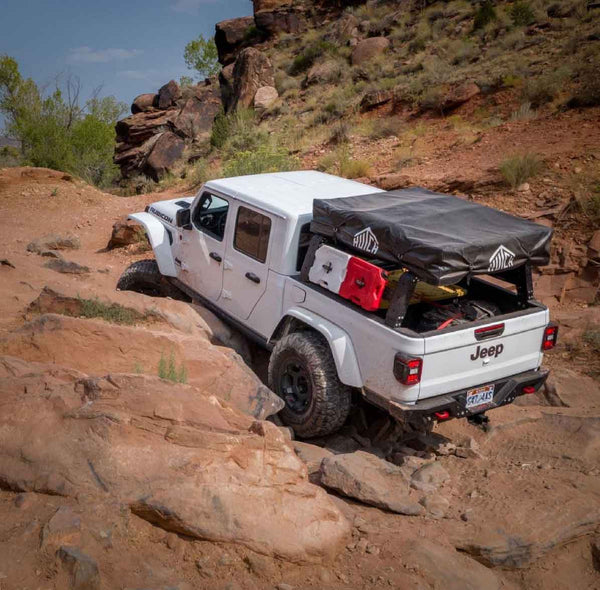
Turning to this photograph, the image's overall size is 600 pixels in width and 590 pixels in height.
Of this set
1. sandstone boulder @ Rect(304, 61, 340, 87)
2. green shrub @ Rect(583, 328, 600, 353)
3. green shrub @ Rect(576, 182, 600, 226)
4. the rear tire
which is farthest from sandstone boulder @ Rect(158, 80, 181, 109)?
green shrub @ Rect(583, 328, 600, 353)

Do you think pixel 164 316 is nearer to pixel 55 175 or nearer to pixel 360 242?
pixel 360 242

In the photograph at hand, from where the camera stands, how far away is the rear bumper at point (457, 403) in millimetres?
4422

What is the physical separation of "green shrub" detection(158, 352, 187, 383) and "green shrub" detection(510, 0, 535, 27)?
18.8m

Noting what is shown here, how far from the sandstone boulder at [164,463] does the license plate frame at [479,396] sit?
61.5 inches

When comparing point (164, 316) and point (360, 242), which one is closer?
point (360, 242)

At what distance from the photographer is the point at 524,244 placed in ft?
15.5

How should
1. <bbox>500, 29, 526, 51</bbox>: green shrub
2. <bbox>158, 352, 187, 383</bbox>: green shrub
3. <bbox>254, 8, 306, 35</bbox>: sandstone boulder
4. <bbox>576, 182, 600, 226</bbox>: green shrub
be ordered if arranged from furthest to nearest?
<bbox>254, 8, 306, 35</bbox>: sandstone boulder, <bbox>500, 29, 526, 51</bbox>: green shrub, <bbox>576, 182, 600, 226</bbox>: green shrub, <bbox>158, 352, 187, 383</bbox>: green shrub

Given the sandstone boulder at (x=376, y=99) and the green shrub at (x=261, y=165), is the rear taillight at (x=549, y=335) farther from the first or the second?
the sandstone boulder at (x=376, y=99)

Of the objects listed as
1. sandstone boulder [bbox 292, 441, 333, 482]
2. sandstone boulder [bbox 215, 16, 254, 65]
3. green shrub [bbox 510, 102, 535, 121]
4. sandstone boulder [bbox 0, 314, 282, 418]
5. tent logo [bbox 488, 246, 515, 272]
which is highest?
sandstone boulder [bbox 215, 16, 254, 65]

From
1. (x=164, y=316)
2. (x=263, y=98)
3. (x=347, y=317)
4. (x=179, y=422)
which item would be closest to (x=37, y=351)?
(x=164, y=316)

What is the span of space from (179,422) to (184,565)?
884mm

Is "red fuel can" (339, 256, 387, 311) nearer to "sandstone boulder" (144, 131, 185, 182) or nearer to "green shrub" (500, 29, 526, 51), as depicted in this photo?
"green shrub" (500, 29, 526, 51)

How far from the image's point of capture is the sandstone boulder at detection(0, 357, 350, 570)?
319cm

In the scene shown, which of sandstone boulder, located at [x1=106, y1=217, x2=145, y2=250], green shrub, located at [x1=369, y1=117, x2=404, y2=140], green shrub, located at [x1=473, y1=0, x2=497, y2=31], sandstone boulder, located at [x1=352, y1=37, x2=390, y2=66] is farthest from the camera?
sandstone boulder, located at [x1=352, y1=37, x2=390, y2=66]
